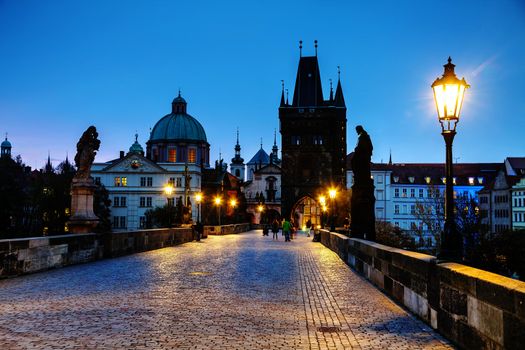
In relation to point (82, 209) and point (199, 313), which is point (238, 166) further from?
point (199, 313)

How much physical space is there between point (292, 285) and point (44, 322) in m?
5.95

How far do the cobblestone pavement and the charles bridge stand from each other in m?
0.02

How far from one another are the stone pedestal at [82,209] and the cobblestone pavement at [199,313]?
6.21 metres

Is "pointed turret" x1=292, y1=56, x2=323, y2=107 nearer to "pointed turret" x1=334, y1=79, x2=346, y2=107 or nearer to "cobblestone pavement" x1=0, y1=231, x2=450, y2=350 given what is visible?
"pointed turret" x1=334, y1=79, x2=346, y2=107

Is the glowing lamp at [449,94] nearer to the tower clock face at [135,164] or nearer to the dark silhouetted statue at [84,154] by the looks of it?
the dark silhouetted statue at [84,154]

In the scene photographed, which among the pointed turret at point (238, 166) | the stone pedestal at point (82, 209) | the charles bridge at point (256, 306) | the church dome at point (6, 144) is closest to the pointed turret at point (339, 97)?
the pointed turret at point (238, 166)

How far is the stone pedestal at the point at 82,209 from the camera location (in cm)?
1998

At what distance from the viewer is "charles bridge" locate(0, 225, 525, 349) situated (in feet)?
20.2

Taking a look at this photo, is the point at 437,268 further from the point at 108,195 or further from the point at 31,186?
the point at 108,195

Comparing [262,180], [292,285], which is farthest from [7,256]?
[262,180]

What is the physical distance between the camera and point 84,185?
20.8 m

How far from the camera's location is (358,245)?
49.8 feet

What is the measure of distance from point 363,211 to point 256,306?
10.0 m

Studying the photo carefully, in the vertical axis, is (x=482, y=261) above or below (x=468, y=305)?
below
